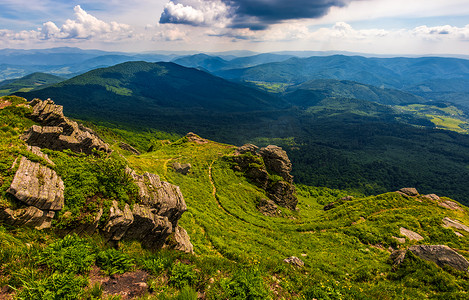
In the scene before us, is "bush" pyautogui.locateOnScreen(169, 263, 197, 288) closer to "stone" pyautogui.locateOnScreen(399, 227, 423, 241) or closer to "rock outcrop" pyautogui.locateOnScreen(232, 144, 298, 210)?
"stone" pyautogui.locateOnScreen(399, 227, 423, 241)

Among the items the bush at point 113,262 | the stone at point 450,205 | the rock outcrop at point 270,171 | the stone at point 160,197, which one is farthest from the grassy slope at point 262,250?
the stone at point 160,197

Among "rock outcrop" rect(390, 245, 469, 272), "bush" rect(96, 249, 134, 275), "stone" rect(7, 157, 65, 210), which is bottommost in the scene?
"rock outcrop" rect(390, 245, 469, 272)

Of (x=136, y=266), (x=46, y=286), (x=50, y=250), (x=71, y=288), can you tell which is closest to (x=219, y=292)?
(x=136, y=266)

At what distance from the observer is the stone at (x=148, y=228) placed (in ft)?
45.4

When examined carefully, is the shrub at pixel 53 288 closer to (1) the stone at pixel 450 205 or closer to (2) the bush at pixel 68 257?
(2) the bush at pixel 68 257

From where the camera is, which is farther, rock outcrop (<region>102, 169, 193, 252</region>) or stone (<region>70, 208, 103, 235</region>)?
rock outcrop (<region>102, 169, 193, 252</region>)

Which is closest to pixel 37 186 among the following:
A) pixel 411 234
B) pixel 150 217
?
pixel 150 217

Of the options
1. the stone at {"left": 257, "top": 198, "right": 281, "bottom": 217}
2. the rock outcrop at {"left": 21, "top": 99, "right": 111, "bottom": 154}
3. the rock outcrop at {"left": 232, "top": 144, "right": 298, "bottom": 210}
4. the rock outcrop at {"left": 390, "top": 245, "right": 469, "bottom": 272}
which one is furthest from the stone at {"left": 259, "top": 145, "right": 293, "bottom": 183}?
the rock outcrop at {"left": 21, "top": 99, "right": 111, "bottom": 154}

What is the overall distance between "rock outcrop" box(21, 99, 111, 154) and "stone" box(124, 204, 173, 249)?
16.5 metres

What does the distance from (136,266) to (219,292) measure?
13.4ft

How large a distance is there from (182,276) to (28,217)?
8520mm

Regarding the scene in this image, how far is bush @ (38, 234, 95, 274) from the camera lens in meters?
7.46

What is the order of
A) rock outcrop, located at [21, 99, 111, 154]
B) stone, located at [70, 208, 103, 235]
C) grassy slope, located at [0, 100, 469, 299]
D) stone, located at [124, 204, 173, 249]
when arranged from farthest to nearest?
rock outcrop, located at [21, 99, 111, 154] → stone, located at [124, 204, 173, 249] → stone, located at [70, 208, 103, 235] → grassy slope, located at [0, 100, 469, 299]

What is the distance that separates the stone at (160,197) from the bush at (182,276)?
7987 millimetres
